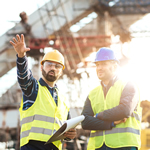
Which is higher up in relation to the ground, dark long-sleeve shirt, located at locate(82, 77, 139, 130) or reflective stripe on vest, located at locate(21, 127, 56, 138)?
dark long-sleeve shirt, located at locate(82, 77, 139, 130)

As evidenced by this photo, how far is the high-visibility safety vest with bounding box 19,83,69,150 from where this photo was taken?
145 inches

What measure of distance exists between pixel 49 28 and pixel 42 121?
14034mm

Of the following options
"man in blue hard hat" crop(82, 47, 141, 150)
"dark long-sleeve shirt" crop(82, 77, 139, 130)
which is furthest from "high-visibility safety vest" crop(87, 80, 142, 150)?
"dark long-sleeve shirt" crop(82, 77, 139, 130)

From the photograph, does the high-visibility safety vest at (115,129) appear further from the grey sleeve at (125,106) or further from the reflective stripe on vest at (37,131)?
the reflective stripe on vest at (37,131)

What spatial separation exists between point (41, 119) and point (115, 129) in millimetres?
1075

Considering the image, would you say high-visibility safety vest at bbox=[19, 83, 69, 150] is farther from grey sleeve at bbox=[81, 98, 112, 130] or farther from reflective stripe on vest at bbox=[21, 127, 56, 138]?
grey sleeve at bbox=[81, 98, 112, 130]

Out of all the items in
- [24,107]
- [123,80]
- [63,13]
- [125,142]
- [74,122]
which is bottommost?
[125,142]

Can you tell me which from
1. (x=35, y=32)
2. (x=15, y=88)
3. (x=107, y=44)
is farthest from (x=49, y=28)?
(x=15, y=88)

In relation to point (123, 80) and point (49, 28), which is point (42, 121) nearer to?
point (123, 80)

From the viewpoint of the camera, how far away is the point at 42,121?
3.75m

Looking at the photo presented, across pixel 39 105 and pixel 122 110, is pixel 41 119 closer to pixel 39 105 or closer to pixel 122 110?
pixel 39 105

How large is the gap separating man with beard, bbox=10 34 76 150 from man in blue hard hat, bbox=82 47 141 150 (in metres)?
0.41

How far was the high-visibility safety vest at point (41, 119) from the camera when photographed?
12.0 ft

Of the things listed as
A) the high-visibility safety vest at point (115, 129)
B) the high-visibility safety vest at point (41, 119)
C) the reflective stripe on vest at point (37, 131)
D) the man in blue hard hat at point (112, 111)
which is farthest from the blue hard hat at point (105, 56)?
the reflective stripe on vest at point (37, 131)
